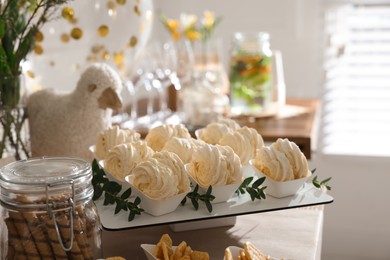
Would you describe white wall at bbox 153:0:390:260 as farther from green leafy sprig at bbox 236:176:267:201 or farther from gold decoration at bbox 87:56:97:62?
green leafy sprig at bbox 236:176:267:201

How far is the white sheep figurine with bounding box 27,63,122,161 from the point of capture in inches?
50.8

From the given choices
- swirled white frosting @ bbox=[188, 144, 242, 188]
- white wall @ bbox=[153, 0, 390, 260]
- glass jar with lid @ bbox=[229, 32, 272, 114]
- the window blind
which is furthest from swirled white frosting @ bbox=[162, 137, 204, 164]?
the window blind

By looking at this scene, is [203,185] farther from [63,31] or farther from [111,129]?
[63,31]

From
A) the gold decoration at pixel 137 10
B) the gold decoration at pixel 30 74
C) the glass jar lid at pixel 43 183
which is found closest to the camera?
the glass jar lid at pixel 43 183

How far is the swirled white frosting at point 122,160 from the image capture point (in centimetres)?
101

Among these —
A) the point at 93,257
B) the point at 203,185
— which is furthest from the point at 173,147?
the point at 93,257

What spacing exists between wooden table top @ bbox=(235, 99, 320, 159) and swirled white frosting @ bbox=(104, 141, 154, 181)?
2.89 ft

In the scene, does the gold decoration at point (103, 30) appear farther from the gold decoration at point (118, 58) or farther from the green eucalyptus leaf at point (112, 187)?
the green eucalyptus leaf at point (112, 187)

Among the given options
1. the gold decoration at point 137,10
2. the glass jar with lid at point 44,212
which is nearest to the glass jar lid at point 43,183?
the glass jar with lid at point 44,212

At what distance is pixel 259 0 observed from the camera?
9.13ft

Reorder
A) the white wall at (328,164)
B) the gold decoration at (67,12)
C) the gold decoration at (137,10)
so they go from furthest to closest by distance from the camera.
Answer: the white wall at (328,164) → the gold decoration at (137,10) → the gold decoration at (67,12)

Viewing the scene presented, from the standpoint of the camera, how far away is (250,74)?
2.08 meters

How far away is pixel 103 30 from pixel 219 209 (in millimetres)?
703

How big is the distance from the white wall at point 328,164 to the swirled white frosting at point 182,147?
1.67 metres
